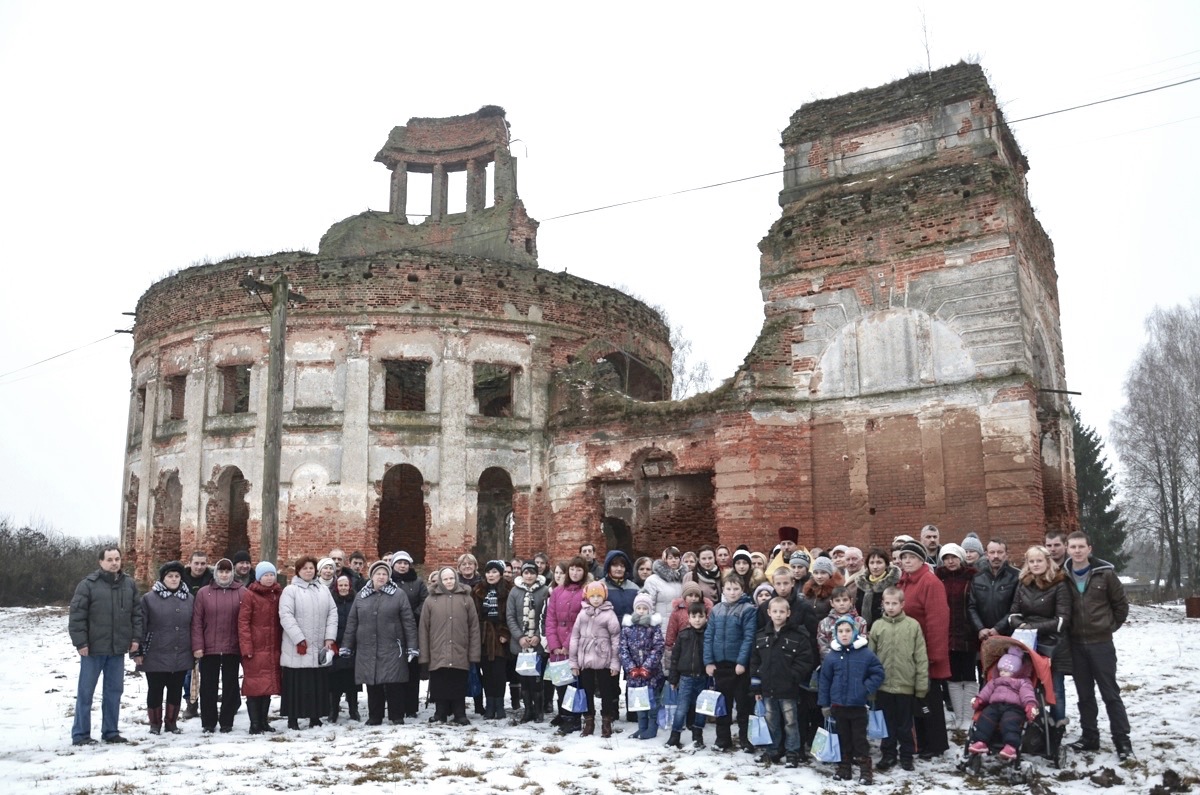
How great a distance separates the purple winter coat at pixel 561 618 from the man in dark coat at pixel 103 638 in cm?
361

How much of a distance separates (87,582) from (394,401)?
48.0 ft

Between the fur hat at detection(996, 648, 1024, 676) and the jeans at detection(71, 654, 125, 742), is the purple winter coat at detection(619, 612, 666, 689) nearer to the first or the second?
the fur hat at detection(996, 648, 1024, 676)

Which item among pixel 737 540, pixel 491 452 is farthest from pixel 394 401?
pixel 737 540

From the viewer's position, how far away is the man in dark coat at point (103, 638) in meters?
7.95

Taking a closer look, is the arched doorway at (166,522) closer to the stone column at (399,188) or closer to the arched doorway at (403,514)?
the arched doorway at (403,514)

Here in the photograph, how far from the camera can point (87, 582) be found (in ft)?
26.3

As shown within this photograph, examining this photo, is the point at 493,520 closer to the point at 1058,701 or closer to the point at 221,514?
the point at 221,514

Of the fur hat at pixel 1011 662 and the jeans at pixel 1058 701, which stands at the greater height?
the fur hat at pixel 1011 662

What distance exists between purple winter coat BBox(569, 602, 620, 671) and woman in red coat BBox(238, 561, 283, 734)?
108 inches

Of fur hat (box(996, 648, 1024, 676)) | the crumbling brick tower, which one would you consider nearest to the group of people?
fur hat (box(996, 648, 1024, 676))

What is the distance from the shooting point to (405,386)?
23188 mm

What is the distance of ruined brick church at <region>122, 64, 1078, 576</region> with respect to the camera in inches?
589

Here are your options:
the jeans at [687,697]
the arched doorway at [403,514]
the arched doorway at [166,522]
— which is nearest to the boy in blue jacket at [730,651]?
the jeans at [687,697]

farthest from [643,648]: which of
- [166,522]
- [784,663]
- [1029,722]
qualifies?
[166,522]
